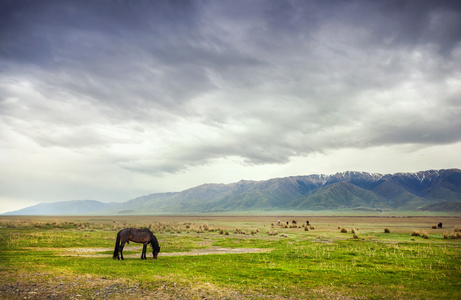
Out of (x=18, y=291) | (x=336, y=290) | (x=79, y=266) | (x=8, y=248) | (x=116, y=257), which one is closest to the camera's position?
(x=18, y=291)

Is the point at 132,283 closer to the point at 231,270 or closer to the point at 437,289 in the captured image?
the point at 231,270

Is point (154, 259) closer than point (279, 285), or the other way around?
point (279, 285)

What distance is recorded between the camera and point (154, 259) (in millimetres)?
20828

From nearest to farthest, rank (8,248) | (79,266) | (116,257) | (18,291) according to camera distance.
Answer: (18,291), (79,266), (116,257), (8,248)

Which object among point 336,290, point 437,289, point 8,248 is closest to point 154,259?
point 336,290

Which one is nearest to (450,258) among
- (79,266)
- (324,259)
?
(324,259)

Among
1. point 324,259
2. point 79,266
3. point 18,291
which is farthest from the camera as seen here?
point 324,259

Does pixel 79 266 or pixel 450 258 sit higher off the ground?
pixel 79 266

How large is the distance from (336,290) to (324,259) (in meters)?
9.58

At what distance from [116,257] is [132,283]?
26.9 ft

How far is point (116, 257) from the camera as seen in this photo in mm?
20422

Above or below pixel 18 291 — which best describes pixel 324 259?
below

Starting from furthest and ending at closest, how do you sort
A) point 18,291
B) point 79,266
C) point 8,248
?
point 8,248 → point 79,266 → point 18,291

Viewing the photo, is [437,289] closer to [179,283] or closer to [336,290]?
[336,290]
